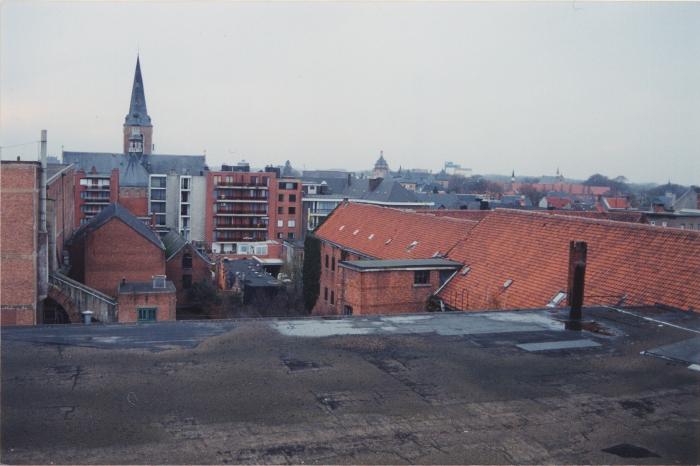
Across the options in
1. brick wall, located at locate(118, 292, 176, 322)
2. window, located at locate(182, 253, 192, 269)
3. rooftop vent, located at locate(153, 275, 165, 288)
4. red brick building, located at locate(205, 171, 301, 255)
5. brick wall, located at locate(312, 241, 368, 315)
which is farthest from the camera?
red brick building, located at locate(205, 171, 301, 255)

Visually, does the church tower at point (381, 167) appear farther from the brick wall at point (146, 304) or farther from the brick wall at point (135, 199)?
the brick wall at point (146, 304)

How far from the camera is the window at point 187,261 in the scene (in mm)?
51094

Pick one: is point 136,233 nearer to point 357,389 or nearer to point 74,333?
point 74,333

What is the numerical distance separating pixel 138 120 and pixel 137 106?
3.02 meters

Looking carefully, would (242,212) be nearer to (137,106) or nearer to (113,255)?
(113,255)

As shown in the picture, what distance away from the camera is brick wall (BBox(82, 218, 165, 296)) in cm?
4400

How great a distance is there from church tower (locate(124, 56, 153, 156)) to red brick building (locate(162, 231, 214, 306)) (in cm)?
6422

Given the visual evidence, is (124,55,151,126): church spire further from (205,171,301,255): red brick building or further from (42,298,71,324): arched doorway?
(42,298,71,324): arched doorway

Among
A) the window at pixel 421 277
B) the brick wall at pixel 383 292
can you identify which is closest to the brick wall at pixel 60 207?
the brick wall at pixel 383 292

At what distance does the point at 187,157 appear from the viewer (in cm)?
9631

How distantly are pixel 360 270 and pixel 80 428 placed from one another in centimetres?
1849

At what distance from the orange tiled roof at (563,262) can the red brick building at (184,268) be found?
26.5 meters

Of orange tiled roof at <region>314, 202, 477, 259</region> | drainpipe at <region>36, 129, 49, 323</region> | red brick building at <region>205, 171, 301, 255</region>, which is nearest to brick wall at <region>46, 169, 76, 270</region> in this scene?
drainpipe at <region>36, 129, 49, 323</region>

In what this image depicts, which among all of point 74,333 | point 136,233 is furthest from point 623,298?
point 136,233
